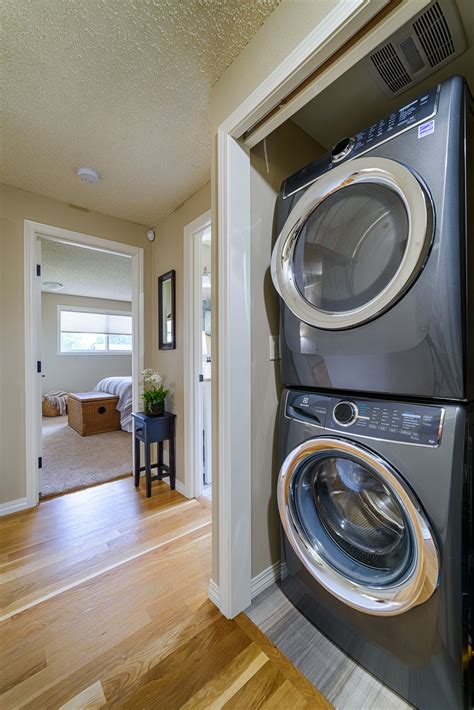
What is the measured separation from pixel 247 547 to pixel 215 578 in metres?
0.24

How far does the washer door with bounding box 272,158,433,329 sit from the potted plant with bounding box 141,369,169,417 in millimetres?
1711

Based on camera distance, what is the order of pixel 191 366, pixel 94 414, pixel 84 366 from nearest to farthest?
pixel 191 366, pixel 94 414, pixel 84 366

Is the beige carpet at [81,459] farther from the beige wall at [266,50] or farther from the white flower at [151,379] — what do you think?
the beige wall at [266,50]

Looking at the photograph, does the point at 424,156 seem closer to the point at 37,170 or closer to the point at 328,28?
the point at 328,28

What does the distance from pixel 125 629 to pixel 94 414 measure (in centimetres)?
341

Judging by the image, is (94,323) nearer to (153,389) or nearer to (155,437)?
(153,389)

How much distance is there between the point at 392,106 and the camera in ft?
4.68

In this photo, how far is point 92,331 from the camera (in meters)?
6.59

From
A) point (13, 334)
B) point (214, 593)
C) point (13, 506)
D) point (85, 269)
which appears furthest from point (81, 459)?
point (85, 269)

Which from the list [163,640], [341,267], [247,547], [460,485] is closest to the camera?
[460,485]

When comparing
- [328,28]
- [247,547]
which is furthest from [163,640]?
[328,28]

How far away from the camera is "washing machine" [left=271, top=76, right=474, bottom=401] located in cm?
84

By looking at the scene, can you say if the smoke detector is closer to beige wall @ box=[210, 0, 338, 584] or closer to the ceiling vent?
beige wall @ box=[210, 0, 338, 584]

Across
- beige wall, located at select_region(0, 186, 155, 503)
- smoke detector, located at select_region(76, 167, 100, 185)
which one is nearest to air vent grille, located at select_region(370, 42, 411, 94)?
smoke detector, located at select_region(76, 167, 100, 185)
